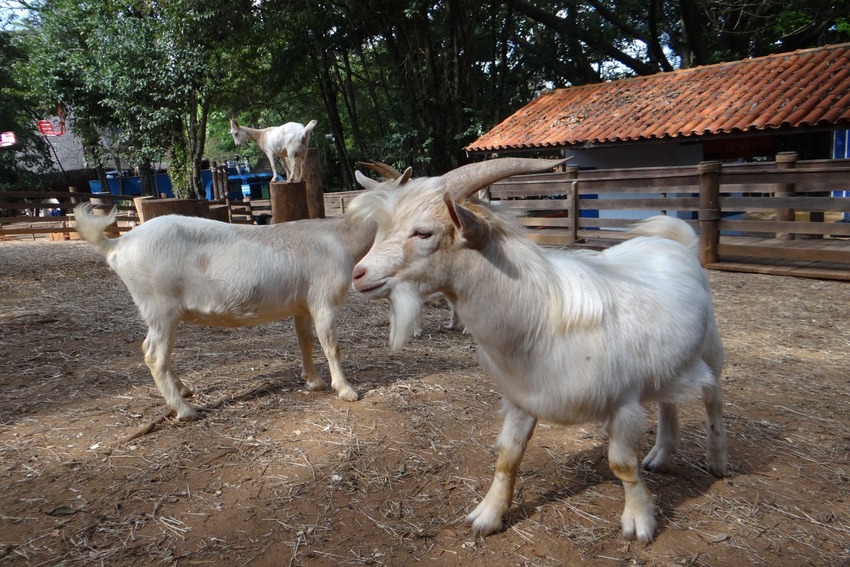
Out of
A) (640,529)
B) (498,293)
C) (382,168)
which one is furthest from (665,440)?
(382,168)

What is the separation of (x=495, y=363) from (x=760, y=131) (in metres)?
9.44

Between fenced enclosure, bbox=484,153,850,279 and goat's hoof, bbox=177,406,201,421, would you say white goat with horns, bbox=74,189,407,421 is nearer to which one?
goat's hoof, bbox=177,406,201,421

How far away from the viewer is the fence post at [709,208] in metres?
8.22

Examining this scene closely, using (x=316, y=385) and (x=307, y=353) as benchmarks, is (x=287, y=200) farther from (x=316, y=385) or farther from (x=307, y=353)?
(x=316, y=385)

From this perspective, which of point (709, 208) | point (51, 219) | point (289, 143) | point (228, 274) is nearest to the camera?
point (228, 274)

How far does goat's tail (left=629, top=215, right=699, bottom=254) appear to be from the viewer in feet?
10.6

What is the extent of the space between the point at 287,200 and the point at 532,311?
4.21 m

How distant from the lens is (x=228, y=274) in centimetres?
372

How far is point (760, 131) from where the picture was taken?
31.5 ft

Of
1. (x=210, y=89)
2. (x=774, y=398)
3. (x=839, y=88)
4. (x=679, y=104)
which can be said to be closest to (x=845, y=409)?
(x=774, y=398)

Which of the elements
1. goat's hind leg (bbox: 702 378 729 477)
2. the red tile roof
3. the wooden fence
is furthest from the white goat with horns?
the wooden fence

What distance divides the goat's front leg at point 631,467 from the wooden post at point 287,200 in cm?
442

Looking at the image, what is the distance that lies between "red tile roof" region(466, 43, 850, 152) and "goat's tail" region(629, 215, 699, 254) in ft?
25.0

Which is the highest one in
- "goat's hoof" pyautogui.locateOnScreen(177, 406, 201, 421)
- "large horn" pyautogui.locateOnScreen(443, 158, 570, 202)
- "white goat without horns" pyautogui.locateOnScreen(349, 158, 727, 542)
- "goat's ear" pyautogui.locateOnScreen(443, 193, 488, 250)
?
"large horn" pyautogui.locateOnScreen(443, 158, 570, 202)
